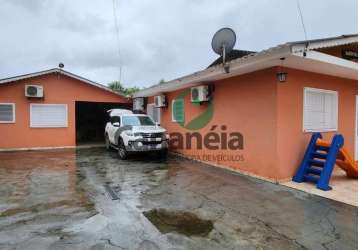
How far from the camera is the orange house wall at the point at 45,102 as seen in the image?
1216cm

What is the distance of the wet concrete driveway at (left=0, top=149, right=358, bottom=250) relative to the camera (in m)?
3.30

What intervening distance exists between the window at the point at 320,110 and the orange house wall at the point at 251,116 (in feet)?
3.84

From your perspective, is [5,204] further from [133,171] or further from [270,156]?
[270,156]

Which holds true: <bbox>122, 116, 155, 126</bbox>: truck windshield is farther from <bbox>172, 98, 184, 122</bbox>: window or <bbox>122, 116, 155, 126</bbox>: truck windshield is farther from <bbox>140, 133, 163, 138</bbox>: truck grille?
<bbox>172, 98, 184, 122</bbox>: window

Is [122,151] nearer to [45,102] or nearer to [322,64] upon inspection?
[45,102]

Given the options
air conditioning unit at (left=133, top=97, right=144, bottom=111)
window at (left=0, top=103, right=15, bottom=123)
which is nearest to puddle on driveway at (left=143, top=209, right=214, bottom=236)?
air conditioning unit at (left=133, top=97, right=144, bottom=111)

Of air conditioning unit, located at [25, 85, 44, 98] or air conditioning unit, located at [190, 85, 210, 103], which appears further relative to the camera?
air conditioning unit, located at [25, 85, 44, 98]

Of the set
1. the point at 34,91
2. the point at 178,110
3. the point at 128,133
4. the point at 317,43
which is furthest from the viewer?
the point at 34,91

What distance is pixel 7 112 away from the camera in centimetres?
→ 1213

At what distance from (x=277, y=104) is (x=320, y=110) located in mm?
2002

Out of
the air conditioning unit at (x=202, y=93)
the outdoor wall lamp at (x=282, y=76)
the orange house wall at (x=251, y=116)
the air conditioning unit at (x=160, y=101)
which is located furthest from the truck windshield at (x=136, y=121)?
the outdoor wall lamp at (x=282, y=76)

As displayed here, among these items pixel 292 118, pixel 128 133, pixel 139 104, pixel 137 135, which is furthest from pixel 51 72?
pixel 292 118

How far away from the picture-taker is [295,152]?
265 inches

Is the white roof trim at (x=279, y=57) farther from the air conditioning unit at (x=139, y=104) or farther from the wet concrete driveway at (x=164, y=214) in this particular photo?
the air conditioning unit at (x=139, y=104)
